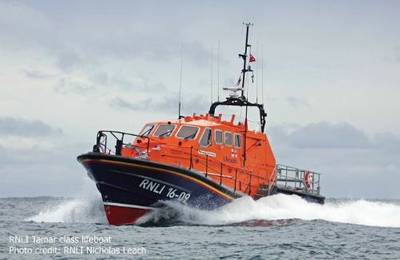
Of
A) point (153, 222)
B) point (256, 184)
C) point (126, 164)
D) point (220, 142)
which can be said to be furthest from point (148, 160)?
point (256, 184)

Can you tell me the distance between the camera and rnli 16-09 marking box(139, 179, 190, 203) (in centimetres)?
1833

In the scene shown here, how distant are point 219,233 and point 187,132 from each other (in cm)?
426

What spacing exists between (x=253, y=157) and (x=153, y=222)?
4.80 m

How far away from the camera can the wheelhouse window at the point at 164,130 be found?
20.6 metres

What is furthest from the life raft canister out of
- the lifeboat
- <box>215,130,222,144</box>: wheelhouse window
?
<box>215,130,222,144</box>: wheelhouse window

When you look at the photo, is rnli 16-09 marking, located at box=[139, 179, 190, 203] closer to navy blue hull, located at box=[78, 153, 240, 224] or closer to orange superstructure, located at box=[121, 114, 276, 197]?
navy blue hull, located at box=[78, 153, 240, 224]

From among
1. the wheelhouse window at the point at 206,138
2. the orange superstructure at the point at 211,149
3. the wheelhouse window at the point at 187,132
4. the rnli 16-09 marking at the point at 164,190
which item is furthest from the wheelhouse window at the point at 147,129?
the rnli 16-09 marking at the point at 164,190

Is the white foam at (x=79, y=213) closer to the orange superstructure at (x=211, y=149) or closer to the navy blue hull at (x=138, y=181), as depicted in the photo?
the orange superstructure at (x=211, y=149)

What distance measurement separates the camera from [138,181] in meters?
18.2

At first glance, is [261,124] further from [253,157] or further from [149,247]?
[149,247]

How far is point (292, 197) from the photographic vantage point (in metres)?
22.9

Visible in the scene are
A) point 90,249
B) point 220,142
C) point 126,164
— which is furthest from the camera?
point 220,142

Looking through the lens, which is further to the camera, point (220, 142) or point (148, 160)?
point (220, 142)

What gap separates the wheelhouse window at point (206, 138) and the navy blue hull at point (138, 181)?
1690 mm
